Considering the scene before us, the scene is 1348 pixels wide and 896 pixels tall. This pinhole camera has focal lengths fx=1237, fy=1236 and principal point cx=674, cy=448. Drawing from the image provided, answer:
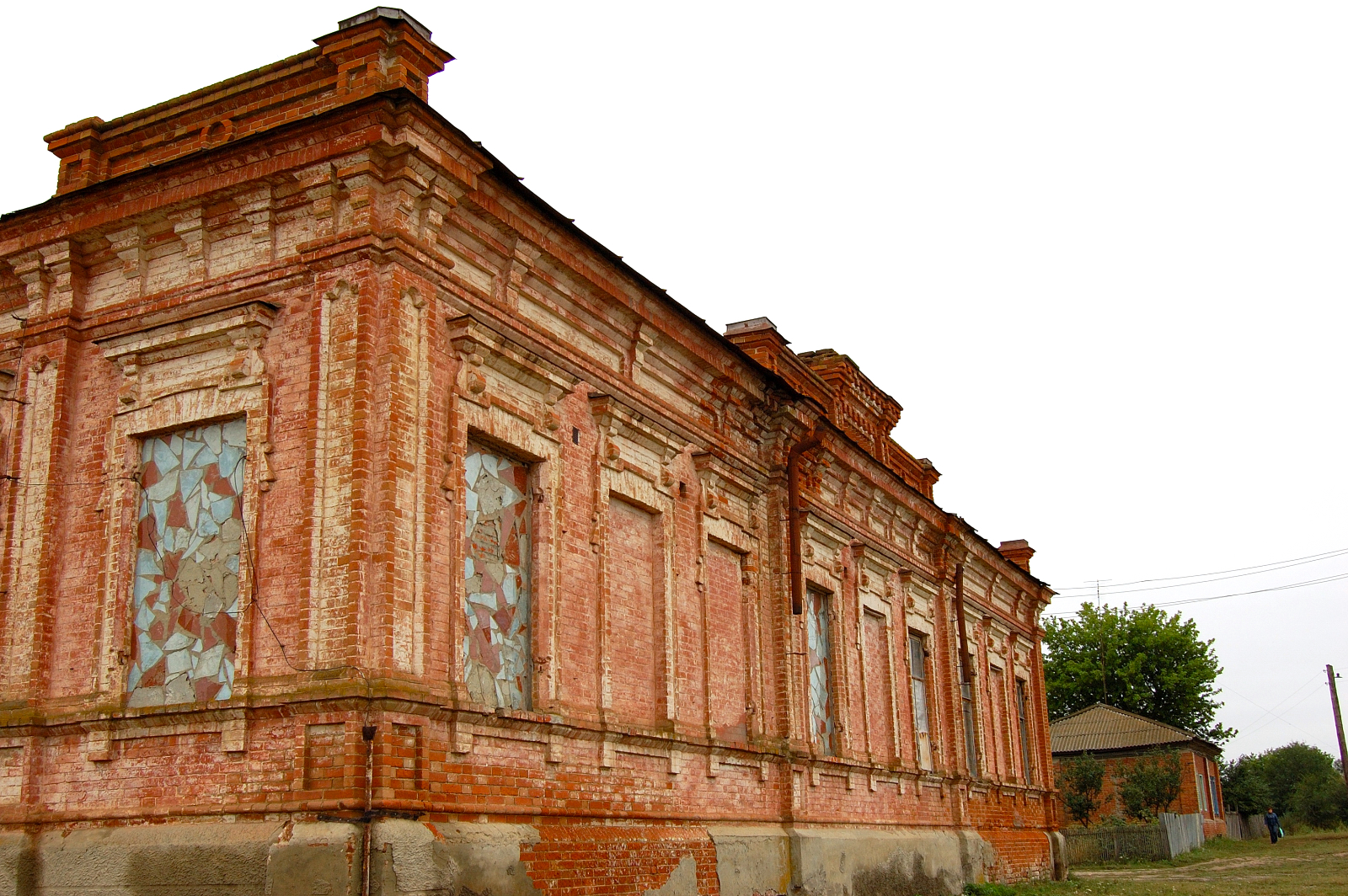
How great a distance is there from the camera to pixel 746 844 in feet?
42.2

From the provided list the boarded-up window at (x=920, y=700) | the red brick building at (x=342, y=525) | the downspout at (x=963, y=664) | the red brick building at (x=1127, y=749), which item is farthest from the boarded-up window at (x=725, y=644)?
the red brick building at (x=1127, y=749)

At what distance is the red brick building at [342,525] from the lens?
8.61m

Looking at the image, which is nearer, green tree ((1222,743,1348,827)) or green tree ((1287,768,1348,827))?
green tree ((1222,743,1348,827))

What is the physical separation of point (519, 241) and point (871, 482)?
8.96 metres

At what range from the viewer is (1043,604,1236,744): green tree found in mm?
52594

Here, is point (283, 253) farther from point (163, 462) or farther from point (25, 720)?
point (25, 720)

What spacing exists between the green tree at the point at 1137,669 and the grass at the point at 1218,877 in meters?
12.2

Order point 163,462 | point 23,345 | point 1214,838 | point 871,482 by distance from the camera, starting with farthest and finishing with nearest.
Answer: point 1214,838
point 871,482
point 23,345
point 163,462

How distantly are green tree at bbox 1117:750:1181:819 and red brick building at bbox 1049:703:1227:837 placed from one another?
1.08 meters

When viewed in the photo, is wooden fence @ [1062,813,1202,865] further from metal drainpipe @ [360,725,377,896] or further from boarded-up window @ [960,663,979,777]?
metal drainpipe @ [360,725,377,896]

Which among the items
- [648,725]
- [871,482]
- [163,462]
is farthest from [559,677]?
[871,482]

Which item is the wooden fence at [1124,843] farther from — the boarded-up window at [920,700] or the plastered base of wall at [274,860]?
the plastered base of wall at [274,860]

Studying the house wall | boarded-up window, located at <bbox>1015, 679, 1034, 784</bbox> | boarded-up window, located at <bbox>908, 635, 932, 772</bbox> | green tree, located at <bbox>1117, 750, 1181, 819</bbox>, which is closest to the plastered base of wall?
boarded-up window, located at <bbox>908, 635, 932, 772</bbox>

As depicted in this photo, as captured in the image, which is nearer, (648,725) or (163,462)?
(163,462)
